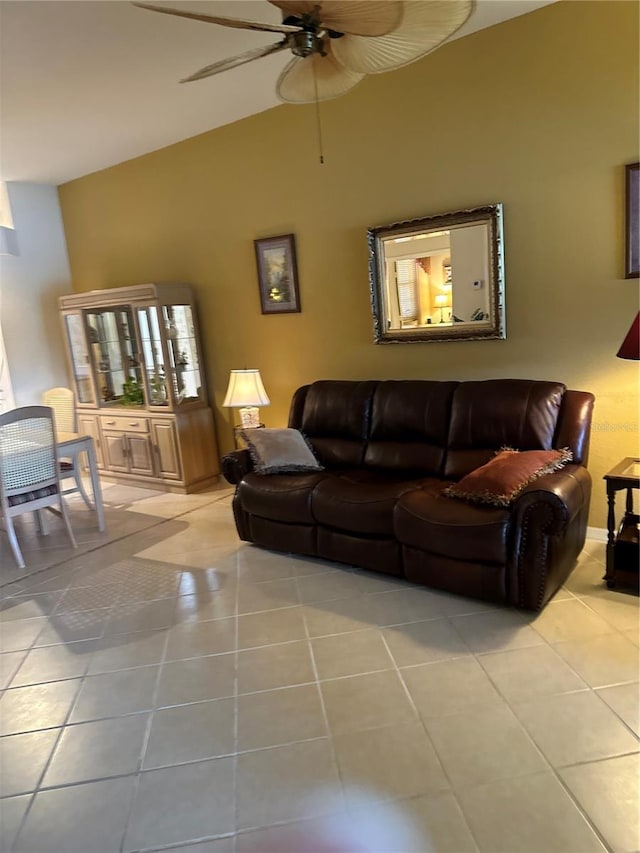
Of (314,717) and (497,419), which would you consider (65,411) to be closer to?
(497,419)

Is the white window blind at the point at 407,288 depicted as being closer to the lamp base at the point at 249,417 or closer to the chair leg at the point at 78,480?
the lamp base at the point at 249,417

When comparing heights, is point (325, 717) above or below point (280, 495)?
below

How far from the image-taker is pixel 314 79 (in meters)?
2.44

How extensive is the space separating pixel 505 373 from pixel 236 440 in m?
2.44

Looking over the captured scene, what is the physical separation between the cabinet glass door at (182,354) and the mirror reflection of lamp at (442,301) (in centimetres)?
234

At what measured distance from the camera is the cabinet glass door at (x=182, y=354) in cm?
484

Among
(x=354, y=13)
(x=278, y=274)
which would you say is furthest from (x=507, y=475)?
(x=278, y=274)

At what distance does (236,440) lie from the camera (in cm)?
499

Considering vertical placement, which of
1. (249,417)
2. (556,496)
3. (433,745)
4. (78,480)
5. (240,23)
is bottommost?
(433,745)

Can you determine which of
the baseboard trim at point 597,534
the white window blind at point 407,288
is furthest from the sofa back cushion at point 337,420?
the baseboard trim at point 597,534

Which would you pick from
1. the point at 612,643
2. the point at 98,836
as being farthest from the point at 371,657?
the point at 98,836

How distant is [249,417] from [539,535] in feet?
8.50

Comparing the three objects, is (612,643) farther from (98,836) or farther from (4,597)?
(4,597)

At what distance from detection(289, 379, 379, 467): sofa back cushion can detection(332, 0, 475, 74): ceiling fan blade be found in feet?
6.50
